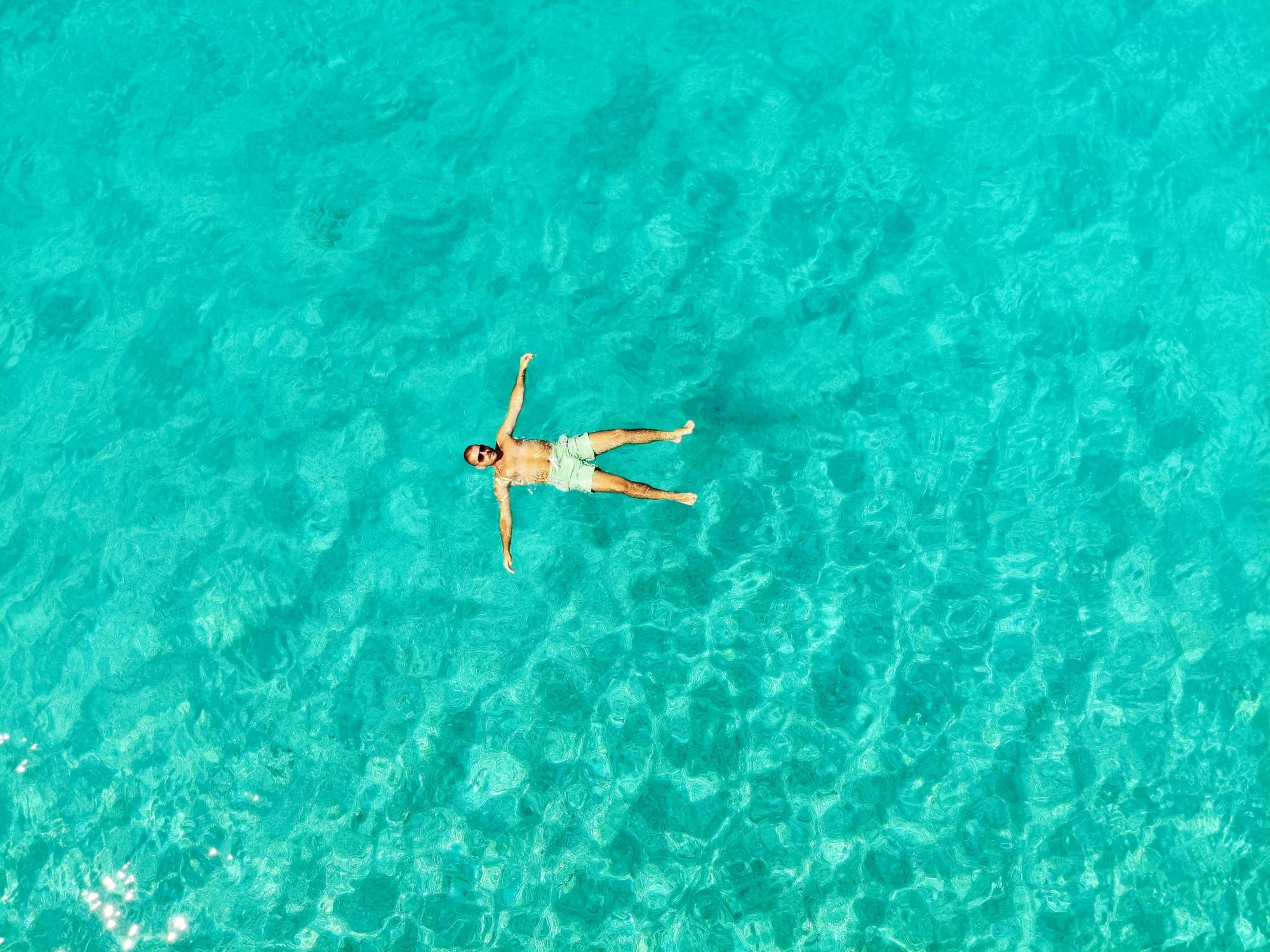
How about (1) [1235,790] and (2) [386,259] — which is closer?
(1) [1235,790]

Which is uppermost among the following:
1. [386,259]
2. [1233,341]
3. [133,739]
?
[386,259]

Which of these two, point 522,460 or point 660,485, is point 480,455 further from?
point 660,485

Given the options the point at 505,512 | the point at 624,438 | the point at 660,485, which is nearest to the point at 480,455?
the point at 505,512

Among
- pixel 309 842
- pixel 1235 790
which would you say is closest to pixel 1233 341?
pixel 1235 790

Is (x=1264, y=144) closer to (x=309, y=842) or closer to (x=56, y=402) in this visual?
(x=309, y=842)

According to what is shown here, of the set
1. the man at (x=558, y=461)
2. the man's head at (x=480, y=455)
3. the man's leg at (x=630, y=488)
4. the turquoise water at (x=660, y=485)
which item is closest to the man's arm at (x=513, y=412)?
the man at (x=558, y=461)

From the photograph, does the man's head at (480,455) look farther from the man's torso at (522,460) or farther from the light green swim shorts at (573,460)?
the light green swim shorts at (573,460)
